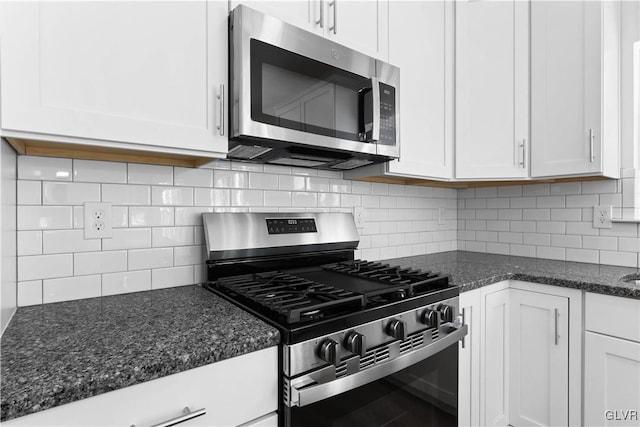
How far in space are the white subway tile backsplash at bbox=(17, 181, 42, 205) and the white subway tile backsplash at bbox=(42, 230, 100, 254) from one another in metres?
0.10

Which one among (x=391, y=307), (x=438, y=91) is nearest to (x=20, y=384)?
(x=391, y=307)

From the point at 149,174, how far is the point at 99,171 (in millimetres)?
157

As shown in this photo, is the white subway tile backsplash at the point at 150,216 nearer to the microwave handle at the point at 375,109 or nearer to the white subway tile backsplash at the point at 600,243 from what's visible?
the microwave handle at the point at 375,109

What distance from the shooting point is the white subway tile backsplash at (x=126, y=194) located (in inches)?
47.7

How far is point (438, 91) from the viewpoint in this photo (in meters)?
1.88

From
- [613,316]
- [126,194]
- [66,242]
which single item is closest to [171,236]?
[126,194]

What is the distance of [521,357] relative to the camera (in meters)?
1.66

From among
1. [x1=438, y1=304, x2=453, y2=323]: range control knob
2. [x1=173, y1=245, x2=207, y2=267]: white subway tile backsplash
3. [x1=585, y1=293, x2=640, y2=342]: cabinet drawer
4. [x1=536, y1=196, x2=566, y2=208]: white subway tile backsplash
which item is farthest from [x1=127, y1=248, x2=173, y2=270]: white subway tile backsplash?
[x1=536, y1=196, x2=566, y2=208]: white subway tile backsplash

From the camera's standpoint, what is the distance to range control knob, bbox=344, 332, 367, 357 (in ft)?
3.10

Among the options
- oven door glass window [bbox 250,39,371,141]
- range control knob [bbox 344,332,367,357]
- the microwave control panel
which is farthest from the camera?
the microwave control panel

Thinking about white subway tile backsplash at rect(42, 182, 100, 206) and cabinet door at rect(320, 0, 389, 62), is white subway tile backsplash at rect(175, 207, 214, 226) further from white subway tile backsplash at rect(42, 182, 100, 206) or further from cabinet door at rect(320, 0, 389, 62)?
cabinet door at rect(320, 0, 389, 62)

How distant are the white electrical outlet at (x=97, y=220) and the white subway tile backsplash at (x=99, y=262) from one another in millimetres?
62

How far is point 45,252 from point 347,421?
106 centimetres

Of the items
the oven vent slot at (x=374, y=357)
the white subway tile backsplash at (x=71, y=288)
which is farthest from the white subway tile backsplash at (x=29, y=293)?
the oven vent slot at (x=374, y=357)
